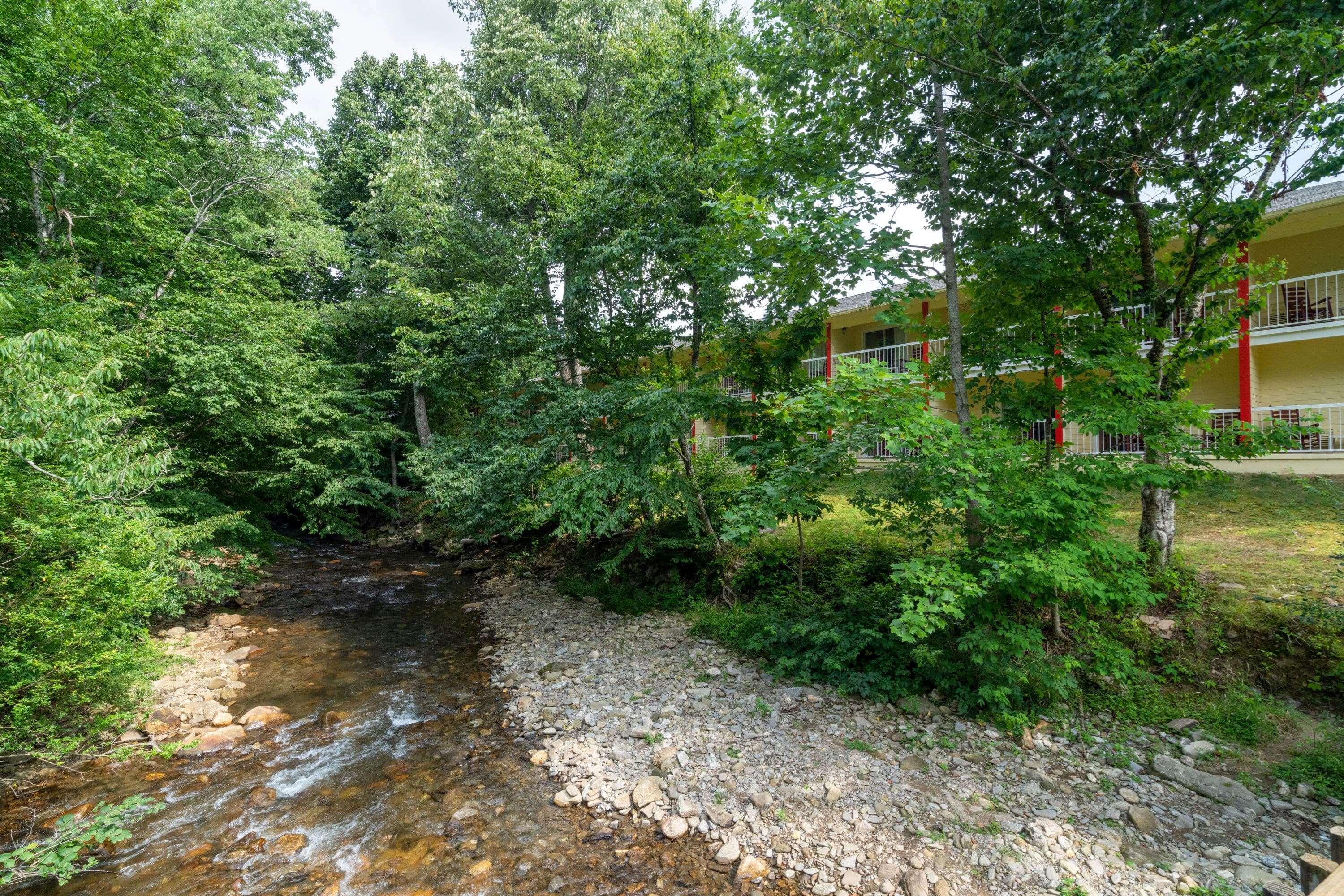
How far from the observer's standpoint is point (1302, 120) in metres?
3.98

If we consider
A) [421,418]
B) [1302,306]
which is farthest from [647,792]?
[421,418]

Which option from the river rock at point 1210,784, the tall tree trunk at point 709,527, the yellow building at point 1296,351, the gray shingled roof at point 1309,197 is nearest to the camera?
the river rock at point 1210,784

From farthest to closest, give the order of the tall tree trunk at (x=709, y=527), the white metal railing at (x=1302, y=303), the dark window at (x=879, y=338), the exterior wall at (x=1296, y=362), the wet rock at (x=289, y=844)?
1. the dark window at (x=879, y=338)
2. the white metal railing at (x=1302, y=303)
3. the exterior wall at (x=1296, y=362)
4. the tall tree trunk at (x=709, y=527)
5. the wet rock at (x=289, y=844)

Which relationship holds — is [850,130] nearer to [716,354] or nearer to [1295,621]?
[716,354]

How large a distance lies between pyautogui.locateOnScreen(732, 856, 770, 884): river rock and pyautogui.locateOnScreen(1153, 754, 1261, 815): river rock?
2.99 meters

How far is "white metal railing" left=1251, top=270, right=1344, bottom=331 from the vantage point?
31.2ft

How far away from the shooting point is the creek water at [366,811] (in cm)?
357

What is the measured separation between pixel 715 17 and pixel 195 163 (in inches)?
436

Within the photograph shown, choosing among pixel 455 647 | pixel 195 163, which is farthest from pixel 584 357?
pixel 195 163

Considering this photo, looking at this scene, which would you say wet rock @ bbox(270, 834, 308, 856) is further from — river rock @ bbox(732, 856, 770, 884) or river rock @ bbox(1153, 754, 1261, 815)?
river rock @ bbox(1153, 754, 1261, 815)

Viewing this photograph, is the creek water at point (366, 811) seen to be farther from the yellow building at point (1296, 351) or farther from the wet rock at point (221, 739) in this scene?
the yellow building at point (1296, 351)

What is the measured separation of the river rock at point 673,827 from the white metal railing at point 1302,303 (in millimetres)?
12285

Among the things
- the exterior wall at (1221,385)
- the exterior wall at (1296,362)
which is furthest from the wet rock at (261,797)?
the exterior wall at (1221,385)

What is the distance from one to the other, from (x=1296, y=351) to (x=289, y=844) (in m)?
16.5
